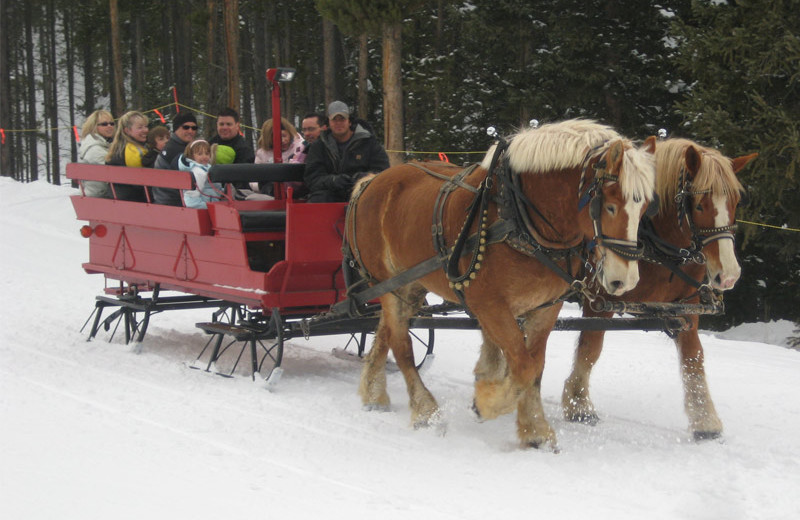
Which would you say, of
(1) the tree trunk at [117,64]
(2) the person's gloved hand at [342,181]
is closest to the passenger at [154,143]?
(2) the person's gloved hand at [342,181]

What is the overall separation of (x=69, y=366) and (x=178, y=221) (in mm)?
1421

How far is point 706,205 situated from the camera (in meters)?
4.93

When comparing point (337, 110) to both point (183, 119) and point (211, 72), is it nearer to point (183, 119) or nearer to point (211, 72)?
point (183, 119)

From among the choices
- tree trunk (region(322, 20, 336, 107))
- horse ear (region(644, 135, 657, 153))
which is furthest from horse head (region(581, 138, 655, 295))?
tree trunk (region(322, 20, 336, 107))

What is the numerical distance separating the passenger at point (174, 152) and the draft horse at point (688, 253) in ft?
12.6

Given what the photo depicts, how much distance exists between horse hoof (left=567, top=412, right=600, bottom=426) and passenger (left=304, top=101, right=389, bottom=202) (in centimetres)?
248

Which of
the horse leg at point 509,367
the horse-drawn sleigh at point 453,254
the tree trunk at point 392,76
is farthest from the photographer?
the tree trunk at point 392,76

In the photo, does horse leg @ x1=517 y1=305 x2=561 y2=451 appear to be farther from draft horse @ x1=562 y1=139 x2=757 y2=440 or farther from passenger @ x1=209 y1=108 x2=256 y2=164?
passenger @ x1=209 y1=108 x2=256 y2=164

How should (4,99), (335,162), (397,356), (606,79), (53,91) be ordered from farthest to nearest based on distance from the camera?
(53,91)
(4,99)
(606,79)
(335,162)
(397,356)

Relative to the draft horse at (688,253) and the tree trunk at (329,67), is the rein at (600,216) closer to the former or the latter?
the draft horse at (688,253)

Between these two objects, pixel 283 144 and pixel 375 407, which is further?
pixel 283 144

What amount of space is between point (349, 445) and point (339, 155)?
2679 millimetres

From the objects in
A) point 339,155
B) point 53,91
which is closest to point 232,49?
point 339,155

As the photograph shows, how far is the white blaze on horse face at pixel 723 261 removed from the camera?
4.79 m
